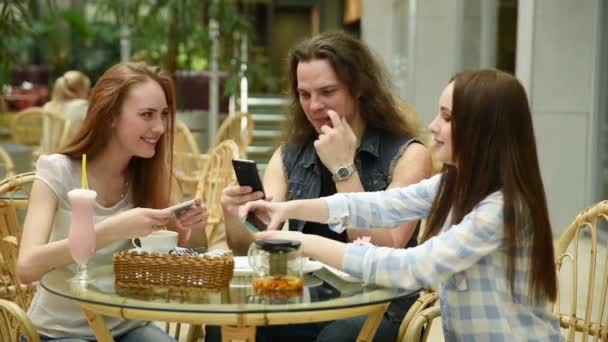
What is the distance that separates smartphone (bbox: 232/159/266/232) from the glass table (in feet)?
0.83

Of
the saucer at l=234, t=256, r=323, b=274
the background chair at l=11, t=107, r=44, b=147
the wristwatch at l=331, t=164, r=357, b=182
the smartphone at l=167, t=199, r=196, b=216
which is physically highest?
the wristwatch at l=331, t=164, r=357, b=182

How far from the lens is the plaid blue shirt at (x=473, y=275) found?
1900 mm

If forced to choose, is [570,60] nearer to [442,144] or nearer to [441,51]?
[441,51]

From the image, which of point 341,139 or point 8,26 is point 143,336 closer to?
point 341,139

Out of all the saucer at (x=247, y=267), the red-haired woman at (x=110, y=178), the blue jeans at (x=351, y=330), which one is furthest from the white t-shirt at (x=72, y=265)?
the blue jeans at (x=351, y=330)

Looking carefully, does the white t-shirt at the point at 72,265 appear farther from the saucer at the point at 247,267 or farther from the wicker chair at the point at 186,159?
the wicker chair at the point at 186,159

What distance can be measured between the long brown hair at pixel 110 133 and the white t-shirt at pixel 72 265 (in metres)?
0.07

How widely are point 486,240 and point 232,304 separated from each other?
0.52 metres

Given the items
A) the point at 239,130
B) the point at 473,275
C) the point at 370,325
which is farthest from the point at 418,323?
the point at 239,130

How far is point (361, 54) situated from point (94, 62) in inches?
490

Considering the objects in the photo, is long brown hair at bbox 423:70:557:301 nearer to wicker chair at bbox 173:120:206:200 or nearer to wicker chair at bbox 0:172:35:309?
wicker chair at bbox 0:172:35:309

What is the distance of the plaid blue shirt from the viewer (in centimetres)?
190

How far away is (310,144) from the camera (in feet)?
9.18

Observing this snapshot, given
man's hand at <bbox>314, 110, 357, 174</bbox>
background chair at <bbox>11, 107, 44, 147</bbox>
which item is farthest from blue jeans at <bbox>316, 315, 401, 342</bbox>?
background chair at <bbox>11, 107, 44, 147</bbox>
